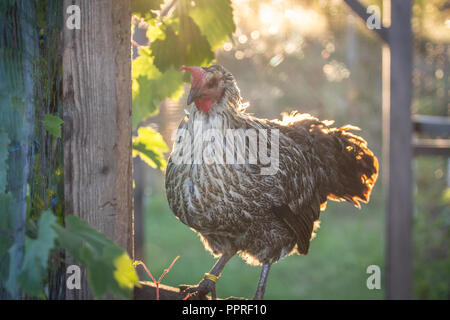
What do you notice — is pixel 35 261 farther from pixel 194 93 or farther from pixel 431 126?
pixel 431 126

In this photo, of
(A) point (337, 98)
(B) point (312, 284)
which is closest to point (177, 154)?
(B) point (312, 284)

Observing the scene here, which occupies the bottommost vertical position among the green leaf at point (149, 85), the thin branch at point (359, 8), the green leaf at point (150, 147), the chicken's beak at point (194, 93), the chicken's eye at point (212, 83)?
the green leaf at point (150, 147)

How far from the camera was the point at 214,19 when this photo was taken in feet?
6.53

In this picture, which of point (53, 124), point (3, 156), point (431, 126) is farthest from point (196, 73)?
point (431, 126)

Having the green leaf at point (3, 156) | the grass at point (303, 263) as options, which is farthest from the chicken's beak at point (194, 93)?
the grass at point (303, 263)

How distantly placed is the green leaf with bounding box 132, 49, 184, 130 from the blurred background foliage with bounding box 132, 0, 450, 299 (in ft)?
4.67

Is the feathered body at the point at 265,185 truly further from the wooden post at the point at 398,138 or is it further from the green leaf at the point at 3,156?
the wooden post at the point at 398,138

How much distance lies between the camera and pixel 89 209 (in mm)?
1520

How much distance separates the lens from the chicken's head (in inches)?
71.1

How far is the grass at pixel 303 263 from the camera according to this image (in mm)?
8055

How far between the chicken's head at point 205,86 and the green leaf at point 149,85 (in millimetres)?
325

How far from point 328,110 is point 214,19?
8816 millimetres

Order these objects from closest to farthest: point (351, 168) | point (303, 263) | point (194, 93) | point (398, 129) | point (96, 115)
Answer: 1. point (96, 115)
2. point (194, 93)
3. point (351, 168)
4. point (398, 129)
5. point (303, 263)
